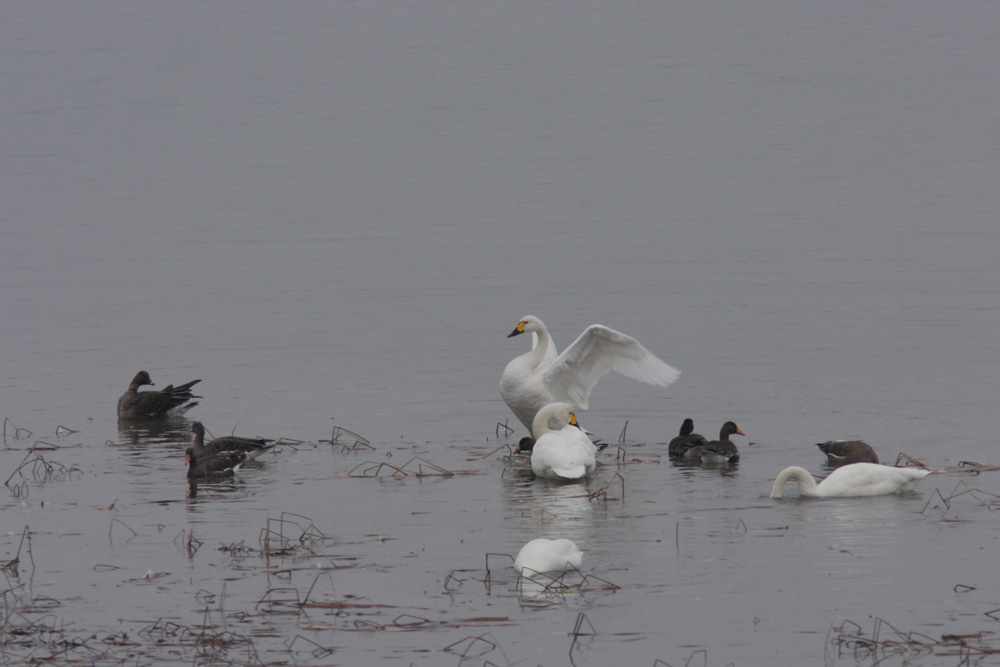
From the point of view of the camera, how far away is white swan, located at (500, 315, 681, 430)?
1415 centimetres

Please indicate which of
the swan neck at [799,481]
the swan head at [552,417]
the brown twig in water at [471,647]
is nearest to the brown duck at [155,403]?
the swan head at [552,417]

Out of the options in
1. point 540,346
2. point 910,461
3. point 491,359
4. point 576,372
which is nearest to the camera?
point 910,461

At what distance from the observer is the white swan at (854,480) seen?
11.1 meters

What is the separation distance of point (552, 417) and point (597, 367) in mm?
1272

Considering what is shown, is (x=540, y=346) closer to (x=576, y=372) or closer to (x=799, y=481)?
(x=576, y=372)

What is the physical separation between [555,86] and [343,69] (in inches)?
429

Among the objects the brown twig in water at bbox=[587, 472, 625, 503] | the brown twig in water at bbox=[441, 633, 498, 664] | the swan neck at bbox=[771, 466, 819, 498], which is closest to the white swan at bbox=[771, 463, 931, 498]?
the swan neck at bbox=[771, 466, 819, 498]

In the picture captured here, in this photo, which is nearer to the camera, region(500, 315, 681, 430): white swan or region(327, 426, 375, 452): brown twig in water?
region(327, 426, 375, 452): brown twig in water

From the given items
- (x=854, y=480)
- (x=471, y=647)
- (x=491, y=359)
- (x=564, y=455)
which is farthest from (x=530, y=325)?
(x=471, y=647)

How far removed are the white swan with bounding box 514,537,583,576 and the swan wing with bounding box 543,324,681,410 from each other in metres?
5.01

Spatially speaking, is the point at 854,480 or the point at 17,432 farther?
the point at 17,432

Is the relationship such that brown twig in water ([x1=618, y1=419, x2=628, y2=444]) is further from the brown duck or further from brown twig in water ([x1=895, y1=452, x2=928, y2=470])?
the brown duck

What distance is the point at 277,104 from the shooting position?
46.1 metres

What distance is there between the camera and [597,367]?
14500 millimetres
